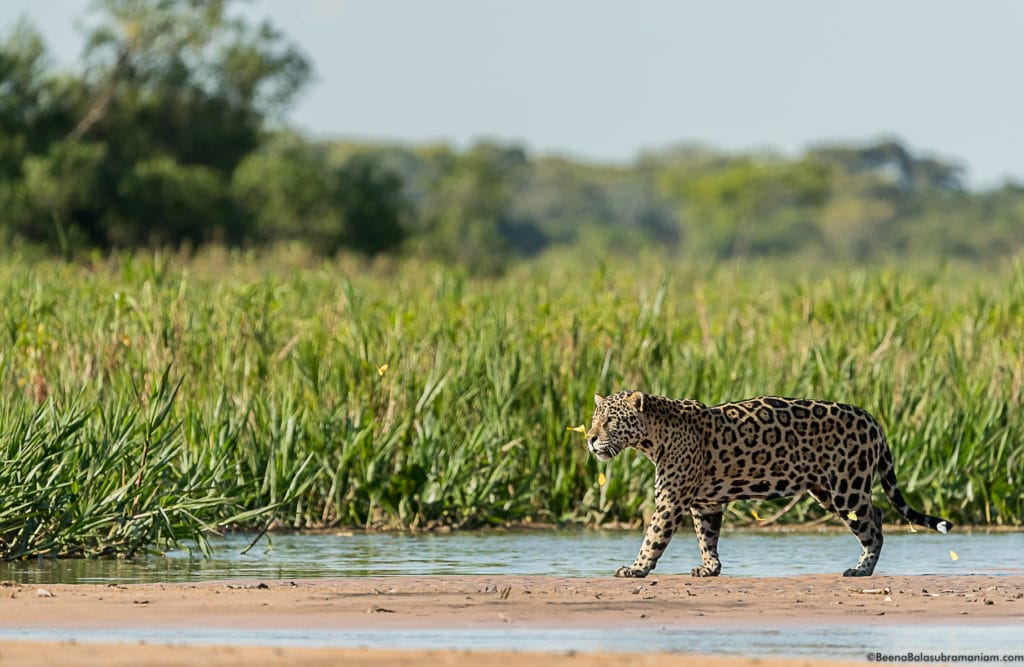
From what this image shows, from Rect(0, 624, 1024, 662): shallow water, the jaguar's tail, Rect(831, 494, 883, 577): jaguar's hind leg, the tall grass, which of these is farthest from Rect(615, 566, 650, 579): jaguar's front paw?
the tall grass

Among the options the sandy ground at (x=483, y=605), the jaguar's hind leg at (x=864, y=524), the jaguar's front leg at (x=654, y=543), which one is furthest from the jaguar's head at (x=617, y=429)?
the jaguar's hind leg at (x=864, y=524)

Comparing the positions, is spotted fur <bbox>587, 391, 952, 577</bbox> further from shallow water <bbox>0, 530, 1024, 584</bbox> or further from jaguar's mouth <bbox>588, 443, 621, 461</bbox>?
shallow water <bbox>0, 530, 1024, 584</bbox>

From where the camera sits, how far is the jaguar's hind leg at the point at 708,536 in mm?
9953

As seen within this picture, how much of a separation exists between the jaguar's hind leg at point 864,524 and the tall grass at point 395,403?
2655mm

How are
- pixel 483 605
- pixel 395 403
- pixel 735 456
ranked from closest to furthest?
pixel 483 605
pixel 735 456
pixel 395 403

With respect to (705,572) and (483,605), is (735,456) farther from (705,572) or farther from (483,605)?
(483,605)

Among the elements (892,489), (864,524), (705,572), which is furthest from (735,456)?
(892,489)

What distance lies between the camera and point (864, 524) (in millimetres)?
10070

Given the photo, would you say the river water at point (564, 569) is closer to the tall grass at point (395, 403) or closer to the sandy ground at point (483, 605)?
the sandy ground at point (483, 605)

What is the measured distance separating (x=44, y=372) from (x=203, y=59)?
32.3 m

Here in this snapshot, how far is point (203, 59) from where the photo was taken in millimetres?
45156

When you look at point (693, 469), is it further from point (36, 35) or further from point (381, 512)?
point (36, 35)

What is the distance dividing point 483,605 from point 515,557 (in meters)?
2.51

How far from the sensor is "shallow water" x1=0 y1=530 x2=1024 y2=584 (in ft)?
33.0
